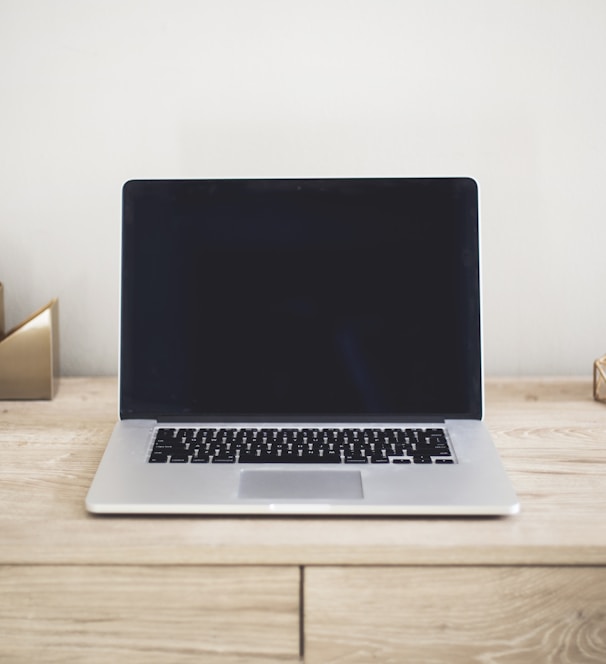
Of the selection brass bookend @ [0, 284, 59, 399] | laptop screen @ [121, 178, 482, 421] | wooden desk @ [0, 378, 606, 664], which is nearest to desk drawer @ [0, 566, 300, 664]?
wooden desk @ [0, 378, 606, 664]

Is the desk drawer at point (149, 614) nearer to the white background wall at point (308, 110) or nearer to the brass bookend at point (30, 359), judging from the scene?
the brass bookend at point (30, 359)

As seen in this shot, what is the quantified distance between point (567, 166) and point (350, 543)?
0.75 meters

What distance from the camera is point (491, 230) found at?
1.15m

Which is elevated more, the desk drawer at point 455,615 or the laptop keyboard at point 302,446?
the laptop keyboard at point 302,446

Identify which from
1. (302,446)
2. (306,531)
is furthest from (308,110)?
(306,531)

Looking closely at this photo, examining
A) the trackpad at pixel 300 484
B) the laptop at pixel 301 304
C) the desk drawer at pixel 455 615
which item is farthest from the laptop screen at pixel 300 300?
the desk drawer at pixel 455 615

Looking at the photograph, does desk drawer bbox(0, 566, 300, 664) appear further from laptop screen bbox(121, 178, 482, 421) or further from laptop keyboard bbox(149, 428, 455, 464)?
laptop screen bbox(121, 178, 482, 421)

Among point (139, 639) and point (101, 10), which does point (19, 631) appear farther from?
point (101, 10)

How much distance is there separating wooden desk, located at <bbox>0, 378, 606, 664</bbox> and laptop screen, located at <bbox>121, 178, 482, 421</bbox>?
0.82 ft

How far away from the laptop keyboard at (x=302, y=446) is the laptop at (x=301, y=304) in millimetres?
33

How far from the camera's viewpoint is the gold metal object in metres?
1.05

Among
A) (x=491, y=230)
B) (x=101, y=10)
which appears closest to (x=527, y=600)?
(x=491, y=230)

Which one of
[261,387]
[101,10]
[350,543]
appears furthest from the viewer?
[101,10]

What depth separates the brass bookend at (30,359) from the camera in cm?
106
